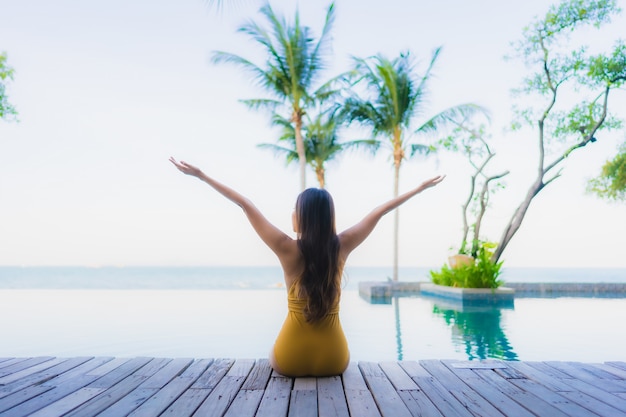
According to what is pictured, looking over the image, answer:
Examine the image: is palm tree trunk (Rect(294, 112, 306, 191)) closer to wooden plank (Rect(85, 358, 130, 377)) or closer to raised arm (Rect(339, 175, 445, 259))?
wooden plank (Rect(85, 358, 130, 377))

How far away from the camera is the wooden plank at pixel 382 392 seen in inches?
81.4

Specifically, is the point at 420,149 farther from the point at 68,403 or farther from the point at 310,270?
the point at 68,403

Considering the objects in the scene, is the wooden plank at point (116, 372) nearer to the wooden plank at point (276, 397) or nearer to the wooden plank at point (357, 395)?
the wooden plank at point (276, 397)

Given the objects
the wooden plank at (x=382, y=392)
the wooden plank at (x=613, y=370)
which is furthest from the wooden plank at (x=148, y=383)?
the wooden plank at (x=613, y=370)

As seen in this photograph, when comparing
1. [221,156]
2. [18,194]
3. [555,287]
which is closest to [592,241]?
[555,287]

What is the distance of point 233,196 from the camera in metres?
2.45

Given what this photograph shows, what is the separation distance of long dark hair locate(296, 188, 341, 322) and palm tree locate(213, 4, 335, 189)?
33.6 ft

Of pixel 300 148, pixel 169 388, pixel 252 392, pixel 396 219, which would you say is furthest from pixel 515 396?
pixel 396 219

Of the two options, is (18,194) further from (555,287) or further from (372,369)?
(372,369)

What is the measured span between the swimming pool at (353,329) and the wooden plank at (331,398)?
8.41 feet

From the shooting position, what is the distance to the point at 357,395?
231 centimetres

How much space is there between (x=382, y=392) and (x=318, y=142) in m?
13.8

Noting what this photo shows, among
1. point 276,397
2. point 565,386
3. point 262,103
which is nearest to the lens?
point 276,397

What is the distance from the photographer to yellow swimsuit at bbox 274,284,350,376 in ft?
8.30
